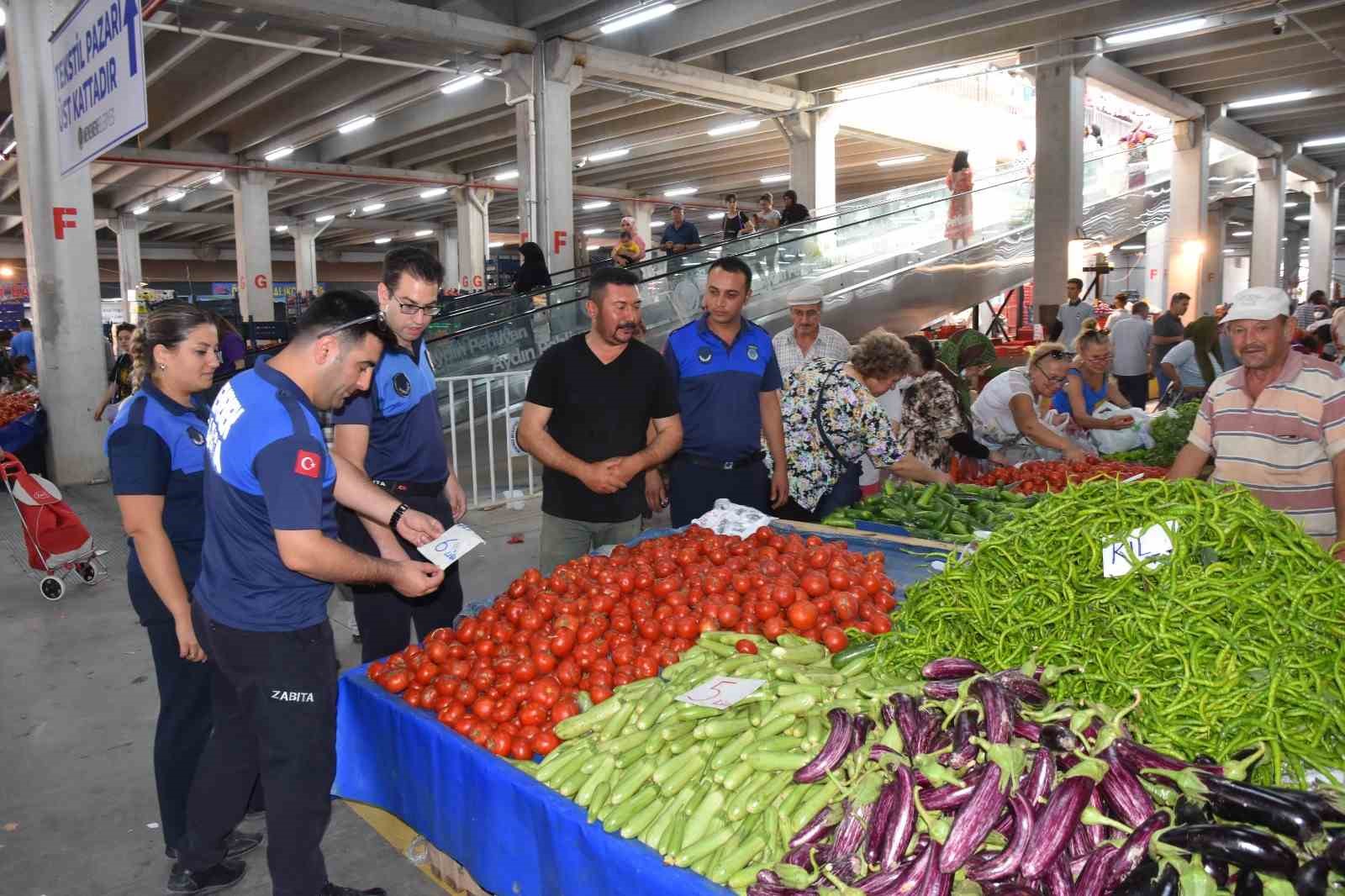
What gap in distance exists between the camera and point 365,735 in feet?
10.0

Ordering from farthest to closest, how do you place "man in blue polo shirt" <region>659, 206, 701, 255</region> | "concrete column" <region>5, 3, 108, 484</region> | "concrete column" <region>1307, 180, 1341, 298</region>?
"concrete column" <region>1307, 180, 1341, 298</region> → "man in blue polo shirt" <region>659, 206, 701, 255</region> → "concrete column" <region>5, 3, 108, 484</region>

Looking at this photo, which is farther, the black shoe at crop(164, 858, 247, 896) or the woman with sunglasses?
the woman with sunglasses

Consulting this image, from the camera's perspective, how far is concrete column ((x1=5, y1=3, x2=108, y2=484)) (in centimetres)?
1007

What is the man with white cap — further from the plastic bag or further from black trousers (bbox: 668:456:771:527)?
the plastic bag

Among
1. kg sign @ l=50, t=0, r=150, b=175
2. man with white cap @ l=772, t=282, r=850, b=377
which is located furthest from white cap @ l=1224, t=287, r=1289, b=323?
kg sign @ l=50, t=0, r=150, b=175

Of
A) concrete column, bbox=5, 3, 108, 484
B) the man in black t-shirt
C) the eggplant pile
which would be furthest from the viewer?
concrete column, bbox=5, 3, 108, 484

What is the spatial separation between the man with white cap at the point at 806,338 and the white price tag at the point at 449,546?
3126 millimetres

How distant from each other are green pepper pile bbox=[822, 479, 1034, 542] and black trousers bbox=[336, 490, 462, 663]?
2.06m

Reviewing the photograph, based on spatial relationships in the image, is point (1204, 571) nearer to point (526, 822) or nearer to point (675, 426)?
point (526, 822)

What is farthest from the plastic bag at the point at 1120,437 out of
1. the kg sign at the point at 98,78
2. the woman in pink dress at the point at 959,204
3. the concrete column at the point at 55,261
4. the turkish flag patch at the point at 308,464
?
the concrete column at the point at 55,261

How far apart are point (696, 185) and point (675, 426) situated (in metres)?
26.0

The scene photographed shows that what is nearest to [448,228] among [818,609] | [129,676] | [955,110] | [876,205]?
[955,110]

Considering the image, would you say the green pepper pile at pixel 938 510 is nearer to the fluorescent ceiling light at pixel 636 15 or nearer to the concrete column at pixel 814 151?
Result: the fluorescent ceiling light at pixel 636 15

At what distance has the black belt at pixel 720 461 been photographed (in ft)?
→ 15.0
